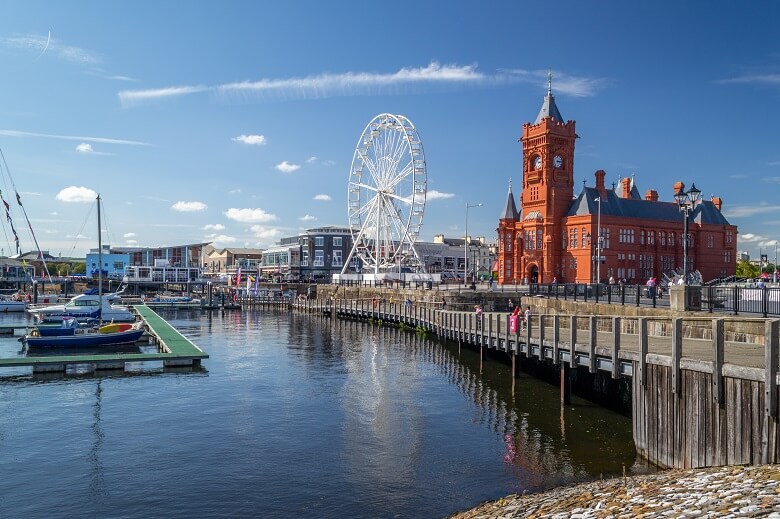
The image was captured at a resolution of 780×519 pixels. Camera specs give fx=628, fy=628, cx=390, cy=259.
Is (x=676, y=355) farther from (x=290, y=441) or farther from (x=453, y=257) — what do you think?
(x=453, y=257)

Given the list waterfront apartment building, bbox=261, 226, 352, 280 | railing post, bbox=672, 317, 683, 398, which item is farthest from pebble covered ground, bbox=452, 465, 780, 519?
waterfront apartment building, bbox=261, 226, 352, 280

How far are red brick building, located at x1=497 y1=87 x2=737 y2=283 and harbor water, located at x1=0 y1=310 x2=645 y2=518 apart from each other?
138ft

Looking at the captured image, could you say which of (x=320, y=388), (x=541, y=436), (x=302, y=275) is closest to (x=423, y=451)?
(x=541, y=436)

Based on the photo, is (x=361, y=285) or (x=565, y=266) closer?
(x=565, y=266)

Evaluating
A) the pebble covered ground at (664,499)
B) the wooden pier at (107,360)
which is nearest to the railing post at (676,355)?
the pebble covered ground at (664,499)

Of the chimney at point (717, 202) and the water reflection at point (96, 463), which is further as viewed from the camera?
the chimney at point (717, 202)

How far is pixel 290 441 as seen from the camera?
20.9m

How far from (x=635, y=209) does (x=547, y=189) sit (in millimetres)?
13468

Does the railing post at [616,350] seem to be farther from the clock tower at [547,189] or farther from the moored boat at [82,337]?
the clock tower at [547,189]

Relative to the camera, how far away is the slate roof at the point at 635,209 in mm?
74219

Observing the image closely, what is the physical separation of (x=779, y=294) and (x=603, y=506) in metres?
16.8

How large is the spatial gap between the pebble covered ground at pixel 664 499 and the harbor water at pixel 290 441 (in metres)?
2.36

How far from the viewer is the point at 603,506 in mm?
11680

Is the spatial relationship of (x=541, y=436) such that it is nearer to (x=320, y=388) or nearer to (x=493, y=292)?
(x=320, y=388)
